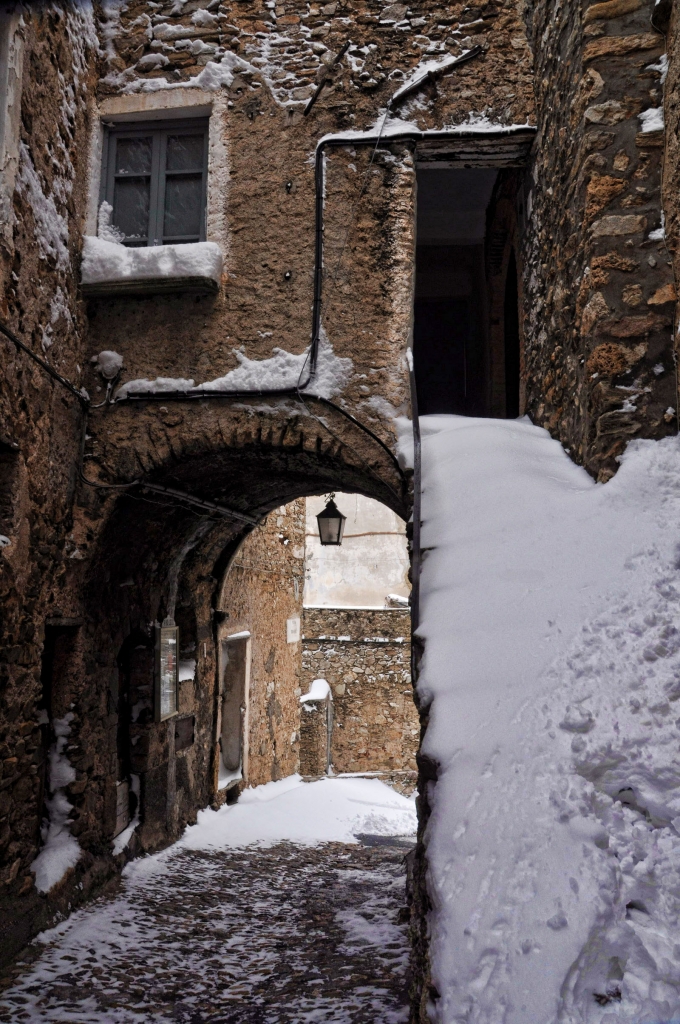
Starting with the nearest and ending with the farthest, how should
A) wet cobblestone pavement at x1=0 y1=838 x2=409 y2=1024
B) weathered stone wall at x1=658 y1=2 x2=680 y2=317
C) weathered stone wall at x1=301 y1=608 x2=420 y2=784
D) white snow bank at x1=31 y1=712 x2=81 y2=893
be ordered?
1. weathered stone wall at x1=658 y1=2 x2=680 y2=317
2. wet cobblestone pavement at x1=0 y1=838 x2=409 y2=1024
3. white snow bank at x1=31 y1=712 x2=81 y2=893
4. weathered stone wall at x1=301 y1=608 x2=420 y2=784

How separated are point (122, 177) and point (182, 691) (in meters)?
4.14

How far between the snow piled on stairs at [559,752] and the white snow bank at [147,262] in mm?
2413

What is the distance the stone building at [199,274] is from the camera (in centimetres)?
395

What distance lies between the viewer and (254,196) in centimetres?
467

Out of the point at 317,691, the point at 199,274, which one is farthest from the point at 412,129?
the point at 317,691

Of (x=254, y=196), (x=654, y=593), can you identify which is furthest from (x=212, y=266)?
(x=654, y=593)

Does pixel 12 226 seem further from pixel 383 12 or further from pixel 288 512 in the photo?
pixel 288 512

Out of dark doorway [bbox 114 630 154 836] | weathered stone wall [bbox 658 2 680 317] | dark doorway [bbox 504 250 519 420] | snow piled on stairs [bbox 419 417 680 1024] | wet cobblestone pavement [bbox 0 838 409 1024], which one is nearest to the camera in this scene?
snow piled on stairs [bbox 419 417 680 1024]

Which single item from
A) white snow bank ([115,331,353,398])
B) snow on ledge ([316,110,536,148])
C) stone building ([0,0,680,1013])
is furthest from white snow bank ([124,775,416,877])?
snow on ledge ([316,110,536,148])

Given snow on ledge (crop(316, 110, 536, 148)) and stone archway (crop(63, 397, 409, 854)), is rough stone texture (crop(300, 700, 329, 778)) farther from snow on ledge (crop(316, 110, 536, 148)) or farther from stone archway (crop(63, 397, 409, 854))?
snow on ledge (crop(316, 110, 536, 148))

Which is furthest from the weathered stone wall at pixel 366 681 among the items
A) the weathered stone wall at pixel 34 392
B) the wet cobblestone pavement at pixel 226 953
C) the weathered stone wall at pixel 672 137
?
the weathered stone wall at pixel 672 137

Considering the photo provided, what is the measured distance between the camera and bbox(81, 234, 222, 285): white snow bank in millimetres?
4461

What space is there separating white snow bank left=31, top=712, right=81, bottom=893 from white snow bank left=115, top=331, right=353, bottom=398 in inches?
87.8

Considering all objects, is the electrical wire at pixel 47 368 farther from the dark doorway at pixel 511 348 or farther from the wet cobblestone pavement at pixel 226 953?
the dark doorway at pixel 511 348
